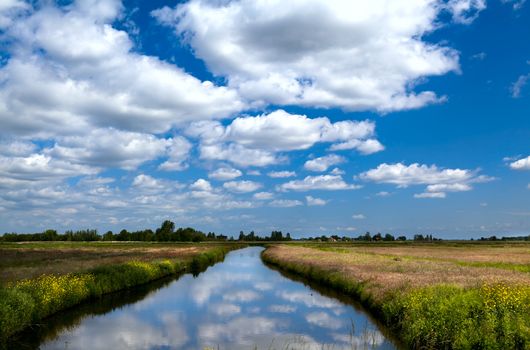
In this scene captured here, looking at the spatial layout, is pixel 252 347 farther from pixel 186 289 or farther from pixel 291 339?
pixel 186 289

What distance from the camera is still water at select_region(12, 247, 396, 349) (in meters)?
19.0

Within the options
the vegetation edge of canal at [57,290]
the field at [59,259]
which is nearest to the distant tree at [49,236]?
the field at [59,259]

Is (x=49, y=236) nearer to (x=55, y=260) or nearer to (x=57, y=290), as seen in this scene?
(x=55, y=260)

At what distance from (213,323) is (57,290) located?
9711 millimetres

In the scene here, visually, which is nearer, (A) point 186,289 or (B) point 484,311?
(B) point 484,311

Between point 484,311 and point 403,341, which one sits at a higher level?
point 484,311

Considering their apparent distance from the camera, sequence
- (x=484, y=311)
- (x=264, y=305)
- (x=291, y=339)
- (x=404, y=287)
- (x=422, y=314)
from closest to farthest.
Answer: (x=484, y=311), (x=422, y=314), (x=291, y=339), (x=404, y=287), (x=264, y=305)

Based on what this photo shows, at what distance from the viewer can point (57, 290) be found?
84.8ft

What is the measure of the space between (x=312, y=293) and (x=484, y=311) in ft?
65.0

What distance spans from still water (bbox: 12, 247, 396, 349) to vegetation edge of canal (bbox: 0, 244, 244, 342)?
77 centimetres

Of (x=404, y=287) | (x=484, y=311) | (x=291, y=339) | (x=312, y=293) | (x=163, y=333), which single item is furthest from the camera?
(x=312, y=293)

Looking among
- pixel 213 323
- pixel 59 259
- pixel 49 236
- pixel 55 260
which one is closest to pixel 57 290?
pixel 213 323

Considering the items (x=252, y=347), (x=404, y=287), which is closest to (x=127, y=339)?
(x=252, y=347)

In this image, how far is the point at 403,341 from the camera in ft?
60.6
